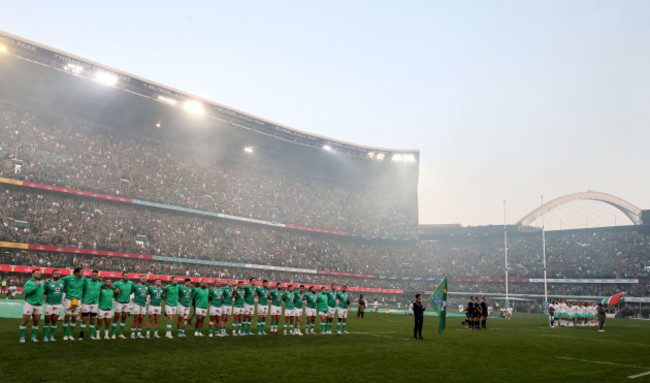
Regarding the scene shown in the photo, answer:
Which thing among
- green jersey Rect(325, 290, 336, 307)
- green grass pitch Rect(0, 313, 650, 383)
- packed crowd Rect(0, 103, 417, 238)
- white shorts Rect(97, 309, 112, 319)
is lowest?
green grass pitch Rect(0, 313, 650, 383)

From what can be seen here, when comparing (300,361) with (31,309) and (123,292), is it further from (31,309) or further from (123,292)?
(31,309)

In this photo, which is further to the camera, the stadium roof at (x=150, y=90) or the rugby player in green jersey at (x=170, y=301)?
the stadium roof at (x=150, y=90)

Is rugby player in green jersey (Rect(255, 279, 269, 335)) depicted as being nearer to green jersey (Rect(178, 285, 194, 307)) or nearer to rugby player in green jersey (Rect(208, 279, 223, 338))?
rugby player in green jersey (Rect(208, 279, 223, 338))

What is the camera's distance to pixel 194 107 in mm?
51969

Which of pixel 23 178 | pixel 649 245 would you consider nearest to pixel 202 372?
pixel 23 178

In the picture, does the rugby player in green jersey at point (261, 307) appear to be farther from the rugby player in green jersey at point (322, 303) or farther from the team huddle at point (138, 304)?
the rugby player in green jersey at point (322, 303)

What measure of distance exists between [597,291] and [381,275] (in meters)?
29.0

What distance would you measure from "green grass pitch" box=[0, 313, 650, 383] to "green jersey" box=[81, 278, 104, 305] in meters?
1.42

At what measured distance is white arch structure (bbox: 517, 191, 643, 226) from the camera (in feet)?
280

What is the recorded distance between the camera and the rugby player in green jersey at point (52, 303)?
13.9 meters

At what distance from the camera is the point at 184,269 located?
4991 centimetres

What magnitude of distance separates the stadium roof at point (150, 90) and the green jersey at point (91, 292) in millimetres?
35082

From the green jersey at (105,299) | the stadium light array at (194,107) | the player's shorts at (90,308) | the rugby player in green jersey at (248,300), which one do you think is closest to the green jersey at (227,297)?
the rugby player in green jersey at (248,300)

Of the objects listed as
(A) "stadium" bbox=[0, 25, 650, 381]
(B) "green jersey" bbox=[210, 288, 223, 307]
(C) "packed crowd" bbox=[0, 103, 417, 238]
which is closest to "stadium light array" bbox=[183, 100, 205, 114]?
(A) "stadium" bbox=[0, 25, 650, 381]
